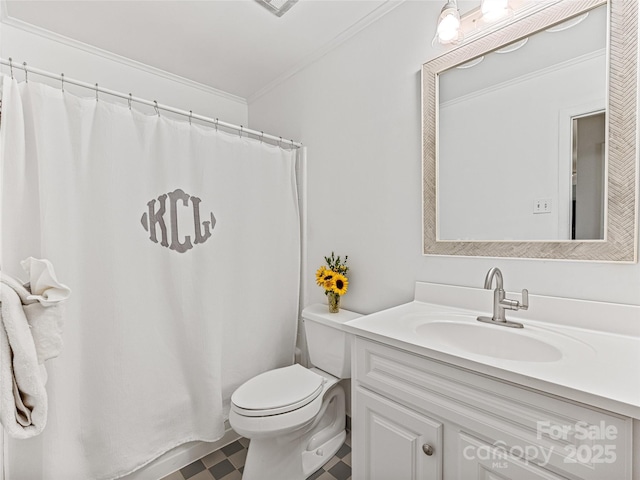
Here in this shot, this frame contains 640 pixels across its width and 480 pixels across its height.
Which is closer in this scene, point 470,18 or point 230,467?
point 470,18

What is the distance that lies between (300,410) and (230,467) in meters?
0.61

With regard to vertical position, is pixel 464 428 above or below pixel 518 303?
below

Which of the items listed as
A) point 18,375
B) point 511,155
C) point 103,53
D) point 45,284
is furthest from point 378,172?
point 103,53

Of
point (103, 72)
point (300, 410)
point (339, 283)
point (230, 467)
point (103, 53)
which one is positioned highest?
point (103, 53)

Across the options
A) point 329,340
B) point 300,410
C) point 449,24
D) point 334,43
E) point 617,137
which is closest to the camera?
point 617,137

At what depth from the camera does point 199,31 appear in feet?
5.65

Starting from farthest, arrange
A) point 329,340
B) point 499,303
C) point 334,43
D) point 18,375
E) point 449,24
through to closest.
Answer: point 334,43, point 329,340, point 449,24, point 499,303, point 18,375

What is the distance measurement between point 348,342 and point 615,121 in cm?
133

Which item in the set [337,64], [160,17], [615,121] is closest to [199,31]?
[160,17]

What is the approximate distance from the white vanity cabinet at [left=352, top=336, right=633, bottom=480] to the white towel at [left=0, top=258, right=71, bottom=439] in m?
0.89

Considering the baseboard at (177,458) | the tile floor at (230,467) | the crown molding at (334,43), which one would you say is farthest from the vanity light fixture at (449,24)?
the baseboard at (177,458)

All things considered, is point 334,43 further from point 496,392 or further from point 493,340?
point 496,392

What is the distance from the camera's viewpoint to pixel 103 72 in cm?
189

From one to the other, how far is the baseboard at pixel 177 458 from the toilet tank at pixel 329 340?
0.70 meters
